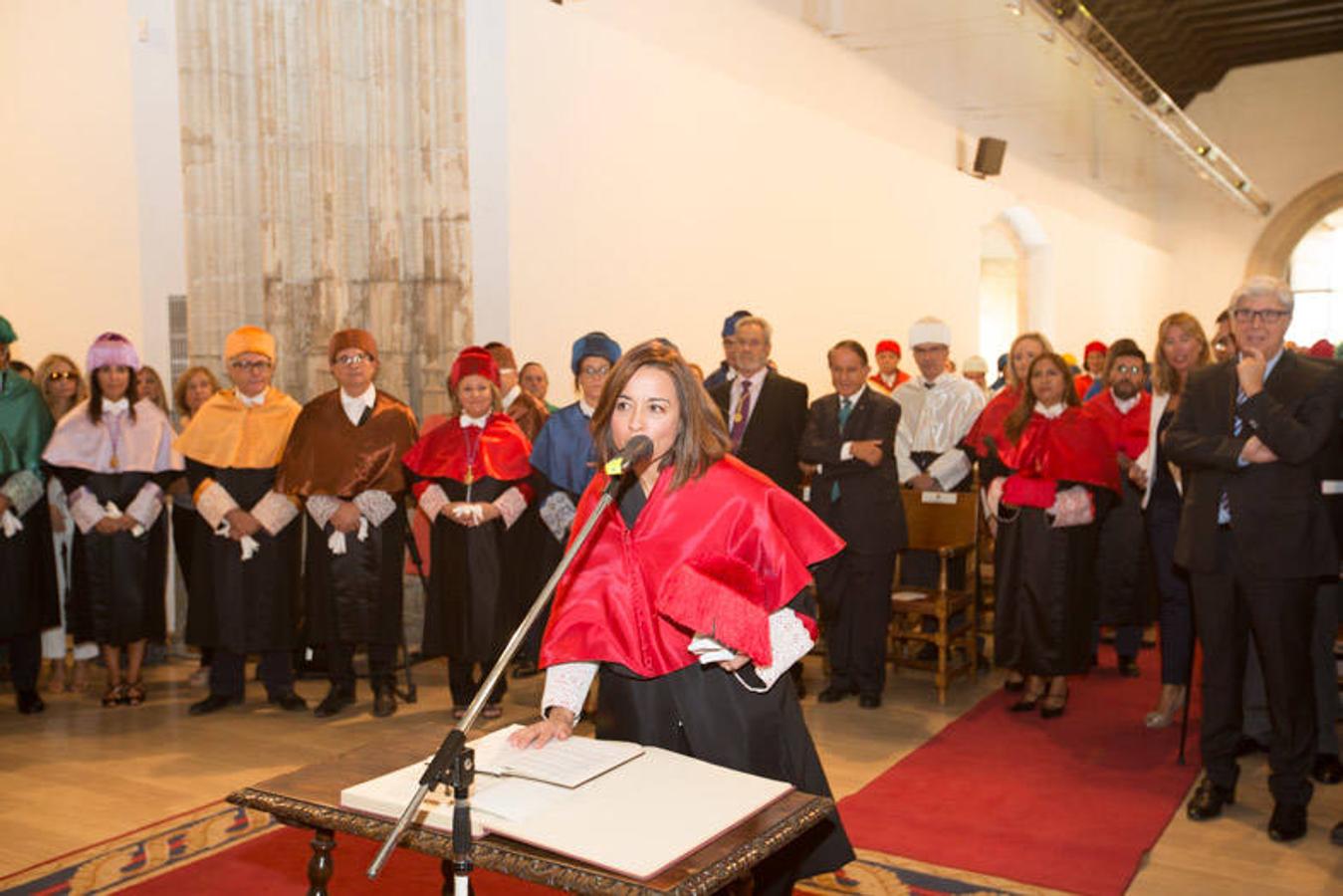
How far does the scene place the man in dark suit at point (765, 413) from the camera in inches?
233

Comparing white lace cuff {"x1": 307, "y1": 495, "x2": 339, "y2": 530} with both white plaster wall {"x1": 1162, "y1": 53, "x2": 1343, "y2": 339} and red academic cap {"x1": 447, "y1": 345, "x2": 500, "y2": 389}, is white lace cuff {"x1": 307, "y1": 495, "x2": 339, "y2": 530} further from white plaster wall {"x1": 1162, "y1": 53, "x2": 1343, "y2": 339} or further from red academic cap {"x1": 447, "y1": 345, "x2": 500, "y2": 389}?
white plaster wall {"x1": 1162, "y1": 53, "x2": 1343, "y2": 339}

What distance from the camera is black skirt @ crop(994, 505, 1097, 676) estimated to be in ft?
18.2

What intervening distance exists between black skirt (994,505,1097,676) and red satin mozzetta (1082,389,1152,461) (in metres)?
0.77

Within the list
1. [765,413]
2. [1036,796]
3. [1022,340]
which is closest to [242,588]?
[765,413]

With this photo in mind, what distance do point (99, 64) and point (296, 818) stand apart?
7.06 meters

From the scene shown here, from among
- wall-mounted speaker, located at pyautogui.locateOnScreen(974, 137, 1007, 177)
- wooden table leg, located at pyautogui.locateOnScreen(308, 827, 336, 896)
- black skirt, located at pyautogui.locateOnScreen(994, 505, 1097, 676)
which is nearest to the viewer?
wooden table leg, located at pyautogui.locateOnScreen(308, 827, 336, 896)

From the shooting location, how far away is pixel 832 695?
19.6 ft

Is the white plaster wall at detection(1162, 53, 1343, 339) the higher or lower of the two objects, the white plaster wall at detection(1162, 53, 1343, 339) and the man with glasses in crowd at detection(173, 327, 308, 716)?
the higher

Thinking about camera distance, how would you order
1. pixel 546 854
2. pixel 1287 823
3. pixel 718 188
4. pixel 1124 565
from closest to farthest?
pixel 546 854 → pixel 1287 823 → pixel 1124 565 → pixel 718 188

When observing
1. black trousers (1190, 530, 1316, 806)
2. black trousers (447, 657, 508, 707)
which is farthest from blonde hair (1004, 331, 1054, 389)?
black trousers (447, 657, 508, 707)

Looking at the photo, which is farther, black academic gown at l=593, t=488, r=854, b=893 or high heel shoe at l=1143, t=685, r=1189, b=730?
high heel shoe at l=1143, t=685, r=1189, b=730

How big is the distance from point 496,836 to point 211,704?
437 cm

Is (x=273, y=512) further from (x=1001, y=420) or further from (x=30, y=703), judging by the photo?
(x=1001, y=420)

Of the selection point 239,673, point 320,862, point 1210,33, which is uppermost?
point 1210,33
